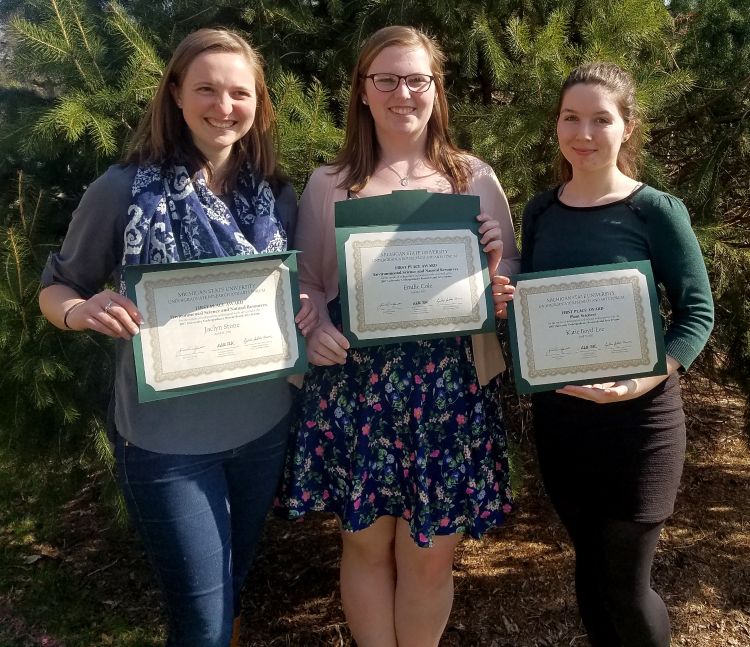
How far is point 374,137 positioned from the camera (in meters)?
2.01

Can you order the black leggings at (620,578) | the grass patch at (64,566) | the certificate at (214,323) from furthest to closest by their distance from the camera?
the grass patch at (64,566) → the black leggings at (620,578) → the certificate at (214,323)

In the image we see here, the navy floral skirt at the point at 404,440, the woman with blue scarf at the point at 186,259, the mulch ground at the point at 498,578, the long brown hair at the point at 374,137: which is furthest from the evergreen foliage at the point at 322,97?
the mulch ground at the point at 498,578

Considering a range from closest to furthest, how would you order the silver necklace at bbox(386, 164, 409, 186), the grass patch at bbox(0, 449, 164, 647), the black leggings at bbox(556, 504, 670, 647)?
the black leggings at bbox(556, 504, 670, 647) → the silver necklace at bbox(386, 164, 409, 186) → the grass patch at bbox(0, 449, 164, 647)

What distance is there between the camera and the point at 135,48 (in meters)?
2.16

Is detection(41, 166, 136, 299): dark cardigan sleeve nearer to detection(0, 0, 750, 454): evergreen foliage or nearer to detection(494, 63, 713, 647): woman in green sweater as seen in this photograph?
detection(0, 0, 750, 454): evergreen foliage

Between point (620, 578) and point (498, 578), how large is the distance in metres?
1.29

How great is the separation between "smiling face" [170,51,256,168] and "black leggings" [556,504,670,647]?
1468 mm

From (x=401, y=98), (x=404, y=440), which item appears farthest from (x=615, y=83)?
Answer: (x=404, y=440)

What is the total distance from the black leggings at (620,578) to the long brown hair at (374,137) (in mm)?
1090

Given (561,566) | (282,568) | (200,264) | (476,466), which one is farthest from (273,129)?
(561,566)

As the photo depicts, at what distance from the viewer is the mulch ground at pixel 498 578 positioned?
8.89ft

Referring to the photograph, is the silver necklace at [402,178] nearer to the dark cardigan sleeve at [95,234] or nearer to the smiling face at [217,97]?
the smiling face at [217,97]

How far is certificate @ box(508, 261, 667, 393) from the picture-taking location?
1.70 meters

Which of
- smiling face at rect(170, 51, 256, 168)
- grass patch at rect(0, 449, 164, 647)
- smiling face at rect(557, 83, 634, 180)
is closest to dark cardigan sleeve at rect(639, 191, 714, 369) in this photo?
smiling face at rect(557, 83, 634, 180)
